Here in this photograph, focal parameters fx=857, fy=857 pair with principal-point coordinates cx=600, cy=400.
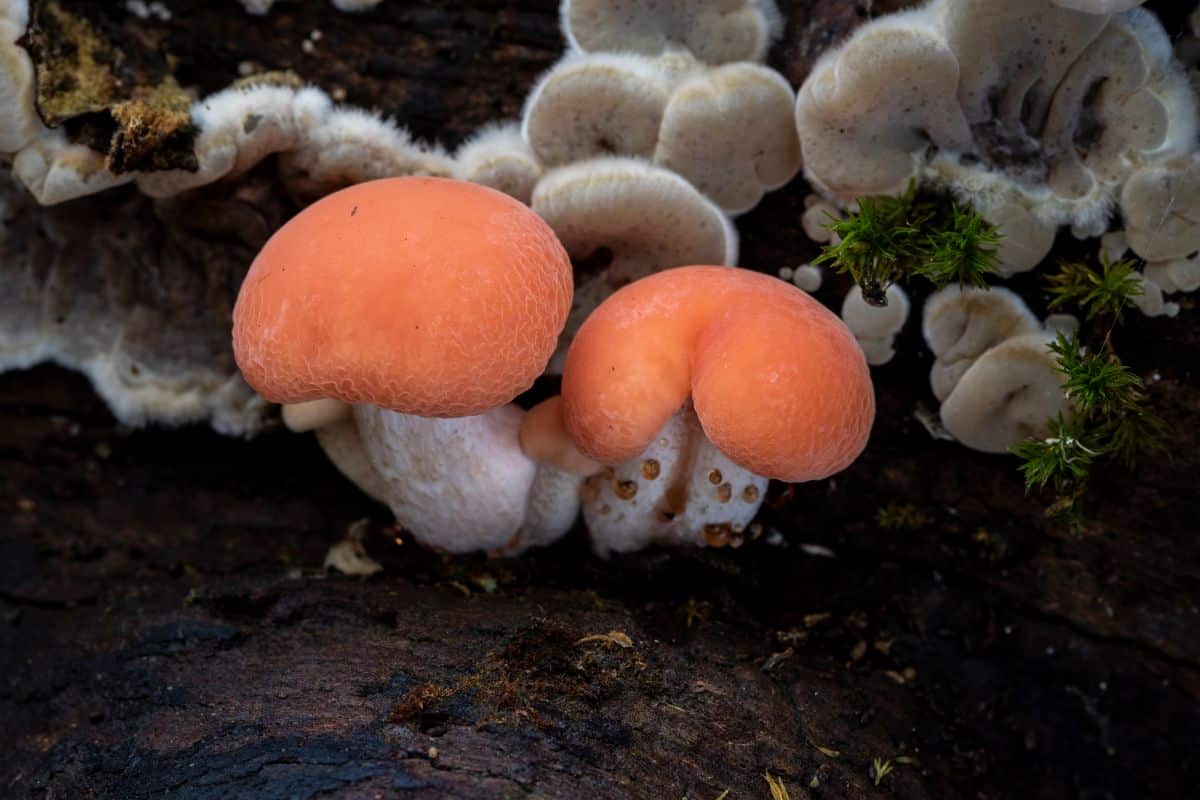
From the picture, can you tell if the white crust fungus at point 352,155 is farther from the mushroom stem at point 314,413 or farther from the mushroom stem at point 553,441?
the mushroom stem at point 553,441

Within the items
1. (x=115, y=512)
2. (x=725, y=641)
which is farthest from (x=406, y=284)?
(x=115, y=512)

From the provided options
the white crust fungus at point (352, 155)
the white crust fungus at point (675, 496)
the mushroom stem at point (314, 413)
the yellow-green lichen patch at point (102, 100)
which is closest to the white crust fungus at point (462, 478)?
the mushroom stem at point (314, 413)

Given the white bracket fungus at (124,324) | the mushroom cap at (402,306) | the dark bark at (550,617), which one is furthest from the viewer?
the white bracket fungus at (124,324)

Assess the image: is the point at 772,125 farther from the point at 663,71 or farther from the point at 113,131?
the point at 113,131

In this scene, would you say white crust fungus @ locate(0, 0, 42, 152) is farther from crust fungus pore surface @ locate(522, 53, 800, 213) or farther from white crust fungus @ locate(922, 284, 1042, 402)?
white crust fungus @ locate(922, 284, 1042, 402)

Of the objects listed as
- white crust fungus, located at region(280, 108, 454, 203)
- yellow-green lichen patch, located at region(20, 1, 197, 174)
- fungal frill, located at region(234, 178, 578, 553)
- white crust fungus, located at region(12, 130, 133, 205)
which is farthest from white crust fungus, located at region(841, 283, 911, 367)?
white crust fungus, located at region(12, 130, 133, 205)

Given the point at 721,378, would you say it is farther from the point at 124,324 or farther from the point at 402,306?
the point at 124,324
